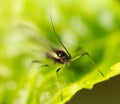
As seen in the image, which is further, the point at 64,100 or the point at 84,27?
the point at 84,27

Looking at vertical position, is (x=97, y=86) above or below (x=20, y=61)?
below

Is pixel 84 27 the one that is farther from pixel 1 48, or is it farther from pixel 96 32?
pixel 1 48

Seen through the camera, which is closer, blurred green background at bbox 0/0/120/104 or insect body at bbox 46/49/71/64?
blurred green background at bbox 0/0/120/104

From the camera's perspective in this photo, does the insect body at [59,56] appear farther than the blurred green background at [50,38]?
Yes

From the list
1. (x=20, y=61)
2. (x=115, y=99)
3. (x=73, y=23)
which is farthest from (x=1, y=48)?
(x=115, y=99)

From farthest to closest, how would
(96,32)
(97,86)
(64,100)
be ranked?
(96,32)
(97,86)
(64,100)

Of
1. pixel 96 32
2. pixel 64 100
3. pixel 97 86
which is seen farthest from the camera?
pixel 96 32

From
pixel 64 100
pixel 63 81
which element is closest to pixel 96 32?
pixel 63 81
